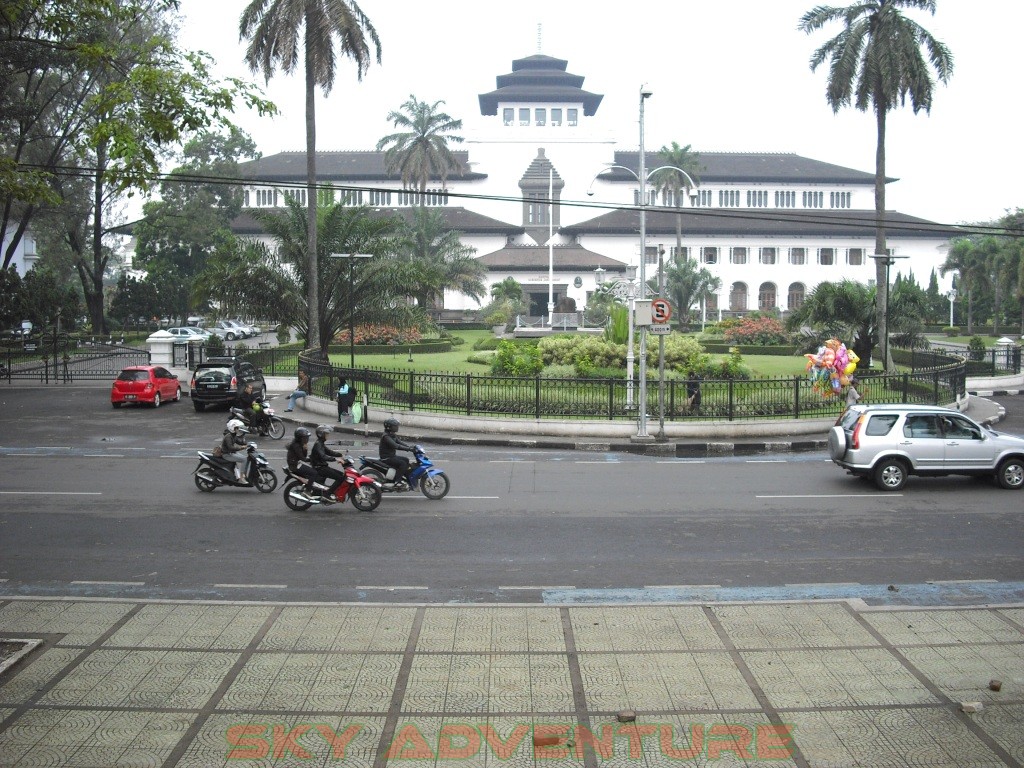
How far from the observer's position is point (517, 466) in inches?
782

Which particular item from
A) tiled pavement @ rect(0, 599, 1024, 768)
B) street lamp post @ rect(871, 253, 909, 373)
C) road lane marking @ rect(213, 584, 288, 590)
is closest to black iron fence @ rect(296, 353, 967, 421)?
street lamp post @ rect(871, 253, 909, 373)

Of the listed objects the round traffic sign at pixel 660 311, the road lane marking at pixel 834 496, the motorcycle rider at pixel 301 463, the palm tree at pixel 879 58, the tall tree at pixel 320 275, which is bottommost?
the road lane marking at pixel 834 496

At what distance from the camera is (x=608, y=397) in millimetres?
24875

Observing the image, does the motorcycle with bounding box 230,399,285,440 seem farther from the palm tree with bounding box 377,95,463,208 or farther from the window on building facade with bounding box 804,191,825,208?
the window on building facade with bounding box 804,191,825,208

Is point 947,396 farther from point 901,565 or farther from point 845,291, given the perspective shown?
point 901,565

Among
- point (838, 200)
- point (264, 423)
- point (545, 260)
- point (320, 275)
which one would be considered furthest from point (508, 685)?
point (838, 200)

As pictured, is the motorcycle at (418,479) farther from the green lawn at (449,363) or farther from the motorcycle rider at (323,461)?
the green lawn at (449,363)

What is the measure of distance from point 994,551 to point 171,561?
428 inches

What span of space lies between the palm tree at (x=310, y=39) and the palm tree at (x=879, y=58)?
17.6 metres

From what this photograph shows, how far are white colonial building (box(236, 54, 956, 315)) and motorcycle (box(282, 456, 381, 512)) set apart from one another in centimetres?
6017

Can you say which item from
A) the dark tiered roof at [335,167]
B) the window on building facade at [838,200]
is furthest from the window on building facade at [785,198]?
the dark tiered roof at [335,167]

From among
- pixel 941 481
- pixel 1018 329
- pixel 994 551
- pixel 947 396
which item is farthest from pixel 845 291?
pixel 1018 329

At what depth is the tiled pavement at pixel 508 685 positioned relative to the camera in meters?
7.04

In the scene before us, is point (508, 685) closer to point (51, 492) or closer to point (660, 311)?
point (51, 492)
